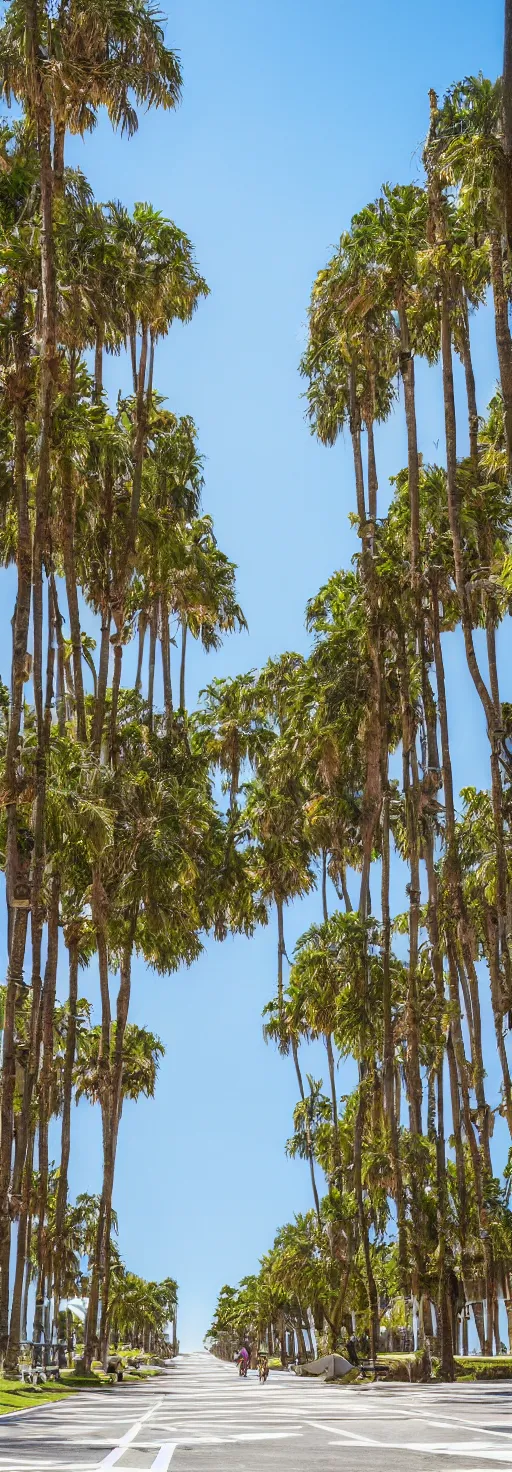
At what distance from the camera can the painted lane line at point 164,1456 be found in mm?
7843

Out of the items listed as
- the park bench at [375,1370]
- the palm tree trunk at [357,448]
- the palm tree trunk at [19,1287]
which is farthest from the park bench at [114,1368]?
the palm tree trunk at [357,448]

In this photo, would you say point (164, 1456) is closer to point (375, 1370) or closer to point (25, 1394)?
point (25, 1394)

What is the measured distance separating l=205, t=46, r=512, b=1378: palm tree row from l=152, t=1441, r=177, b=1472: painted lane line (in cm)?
1417

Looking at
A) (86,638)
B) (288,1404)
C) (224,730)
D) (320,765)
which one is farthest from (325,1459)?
(224,730)

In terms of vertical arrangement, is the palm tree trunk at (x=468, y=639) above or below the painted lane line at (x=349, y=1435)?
above

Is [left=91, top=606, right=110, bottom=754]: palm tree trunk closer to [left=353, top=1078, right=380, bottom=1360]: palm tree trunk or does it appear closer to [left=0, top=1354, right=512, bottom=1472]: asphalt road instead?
[left=353, top=1078, right=380, bottom=1360]: palm tree trunk

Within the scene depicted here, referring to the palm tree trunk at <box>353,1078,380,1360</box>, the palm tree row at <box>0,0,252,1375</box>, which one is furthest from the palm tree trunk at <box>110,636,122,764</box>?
the palm tree trunk at <box>353,1078,380,1360</box>

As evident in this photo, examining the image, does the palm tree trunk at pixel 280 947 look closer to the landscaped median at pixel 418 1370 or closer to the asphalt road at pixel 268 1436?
the landscaped median at pixel 418 1370

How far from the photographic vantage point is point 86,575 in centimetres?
3103

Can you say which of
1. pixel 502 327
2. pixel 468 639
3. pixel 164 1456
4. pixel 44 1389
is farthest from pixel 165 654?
pixel 164 1456

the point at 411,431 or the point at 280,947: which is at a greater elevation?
the point at 411,431

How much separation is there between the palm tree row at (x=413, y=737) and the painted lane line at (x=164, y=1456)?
1417 centimetres

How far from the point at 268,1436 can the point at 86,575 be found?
22313 millimetres

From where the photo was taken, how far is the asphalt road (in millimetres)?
7902
